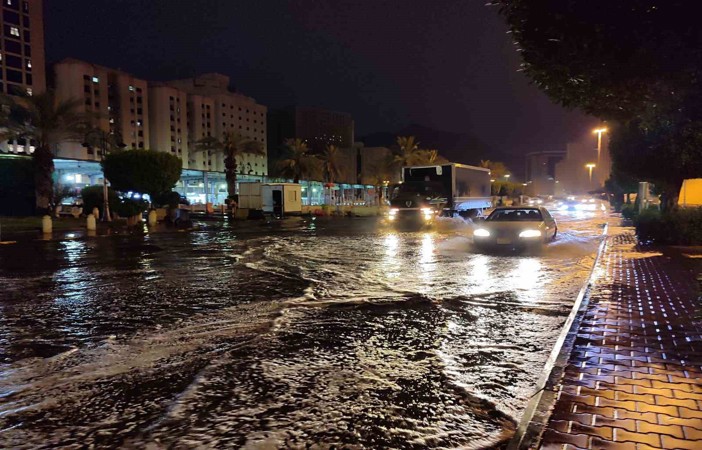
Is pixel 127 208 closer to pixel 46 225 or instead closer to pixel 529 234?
pixel 46 225

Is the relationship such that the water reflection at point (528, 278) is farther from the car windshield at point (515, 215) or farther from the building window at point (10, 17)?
the building window at point (10, 17)

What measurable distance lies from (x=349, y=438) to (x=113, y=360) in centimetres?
295

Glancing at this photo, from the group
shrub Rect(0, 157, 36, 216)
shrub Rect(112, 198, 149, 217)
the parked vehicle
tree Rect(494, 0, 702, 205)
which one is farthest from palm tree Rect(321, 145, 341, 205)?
tree Rect(494, 0, 702, 205)

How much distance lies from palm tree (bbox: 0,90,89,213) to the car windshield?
2661cm

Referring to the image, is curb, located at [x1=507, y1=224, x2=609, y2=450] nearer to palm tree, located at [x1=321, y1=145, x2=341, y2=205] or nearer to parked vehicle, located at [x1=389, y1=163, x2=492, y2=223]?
parked vehicle, located at [x1=389, y1=163, x2=492, y2=223]

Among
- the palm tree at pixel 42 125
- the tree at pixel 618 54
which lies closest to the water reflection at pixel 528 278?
the tree at pixel 618 54

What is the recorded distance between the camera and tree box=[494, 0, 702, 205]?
587 centimetres

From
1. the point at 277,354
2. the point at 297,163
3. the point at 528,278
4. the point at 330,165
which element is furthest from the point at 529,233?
the point at 330,165

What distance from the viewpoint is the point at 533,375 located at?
15.3 feet

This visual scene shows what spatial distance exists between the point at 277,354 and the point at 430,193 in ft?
76.2

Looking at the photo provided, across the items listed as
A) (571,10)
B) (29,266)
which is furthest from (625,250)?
(29,266)

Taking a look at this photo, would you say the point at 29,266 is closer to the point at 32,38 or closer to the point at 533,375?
the point at 533,375

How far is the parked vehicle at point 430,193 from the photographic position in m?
27.4

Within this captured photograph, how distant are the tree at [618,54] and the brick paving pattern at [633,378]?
2.61 metres
